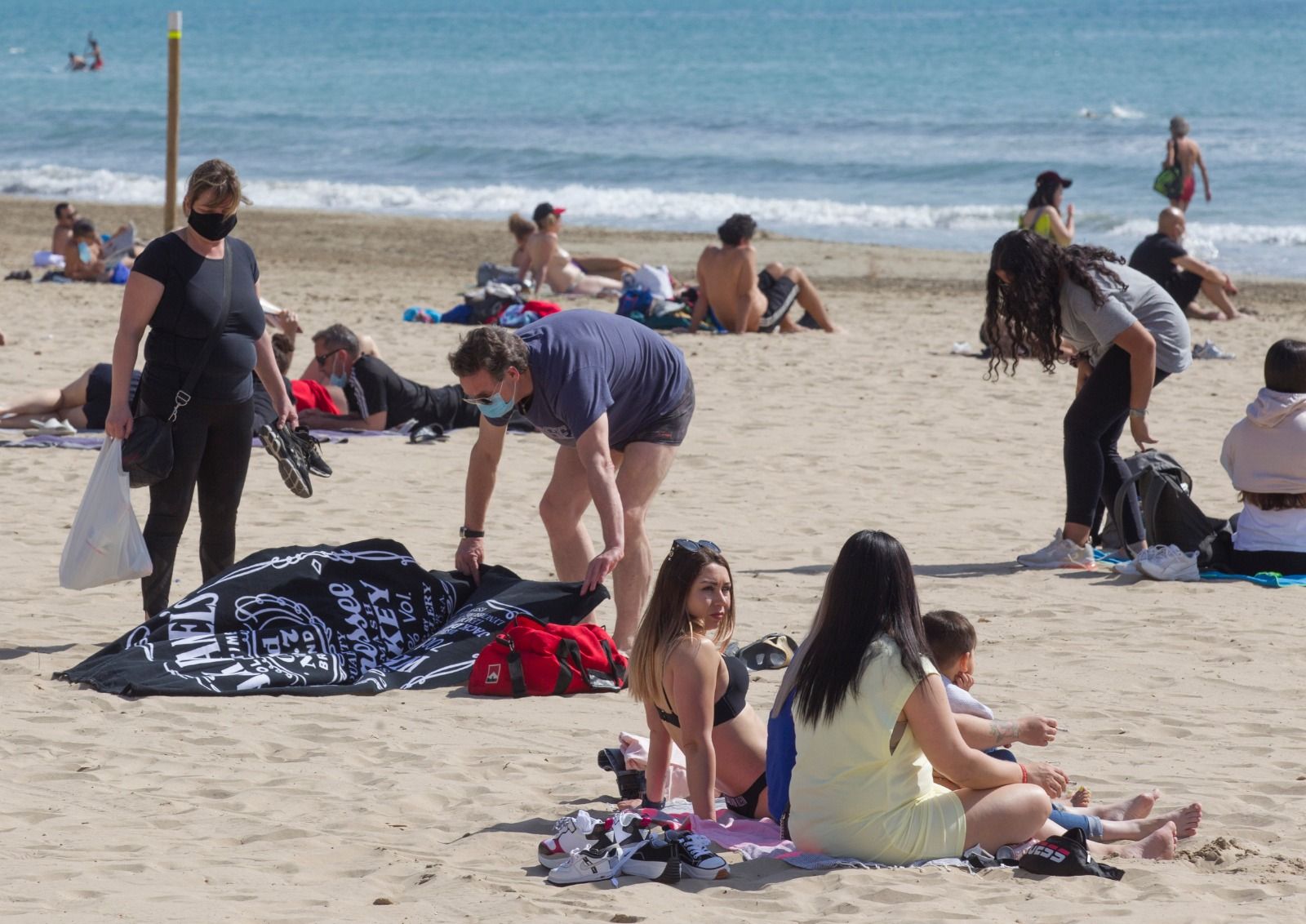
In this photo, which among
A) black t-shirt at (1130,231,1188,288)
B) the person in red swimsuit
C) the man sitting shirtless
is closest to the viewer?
black t-shirt at (1130,231,1188,288)

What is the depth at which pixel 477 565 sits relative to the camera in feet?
18.5

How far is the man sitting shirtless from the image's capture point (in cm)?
1302

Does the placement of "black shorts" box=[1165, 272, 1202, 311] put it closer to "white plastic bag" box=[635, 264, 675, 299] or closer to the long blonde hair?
"white plastic bag" box=[635, 264, 675, 299]

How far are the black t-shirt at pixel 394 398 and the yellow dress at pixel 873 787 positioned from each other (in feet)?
19.9

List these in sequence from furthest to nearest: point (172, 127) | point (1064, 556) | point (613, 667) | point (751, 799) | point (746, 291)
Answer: point (172, 127), point (746, 291), point (1064, 556), point (613, 667), point (751, 799)

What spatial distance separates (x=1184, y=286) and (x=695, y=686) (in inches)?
394

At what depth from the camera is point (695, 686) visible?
157 inches

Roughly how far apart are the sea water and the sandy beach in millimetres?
11753

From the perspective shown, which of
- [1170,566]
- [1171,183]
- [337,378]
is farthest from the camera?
[1171,183]

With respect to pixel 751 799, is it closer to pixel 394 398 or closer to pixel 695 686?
pixel 695 686

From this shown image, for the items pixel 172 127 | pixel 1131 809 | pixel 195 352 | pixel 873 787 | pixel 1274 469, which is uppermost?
pixel 172 127

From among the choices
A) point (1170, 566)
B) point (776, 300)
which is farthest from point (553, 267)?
point (1170, 566)

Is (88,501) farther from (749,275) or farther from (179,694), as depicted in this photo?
(749,275)

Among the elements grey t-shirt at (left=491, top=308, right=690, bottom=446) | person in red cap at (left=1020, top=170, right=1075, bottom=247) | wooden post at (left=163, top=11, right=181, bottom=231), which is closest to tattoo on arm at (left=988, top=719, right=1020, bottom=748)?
grey t-shirt at (left=491, top=308, right=690, bottom=446)
